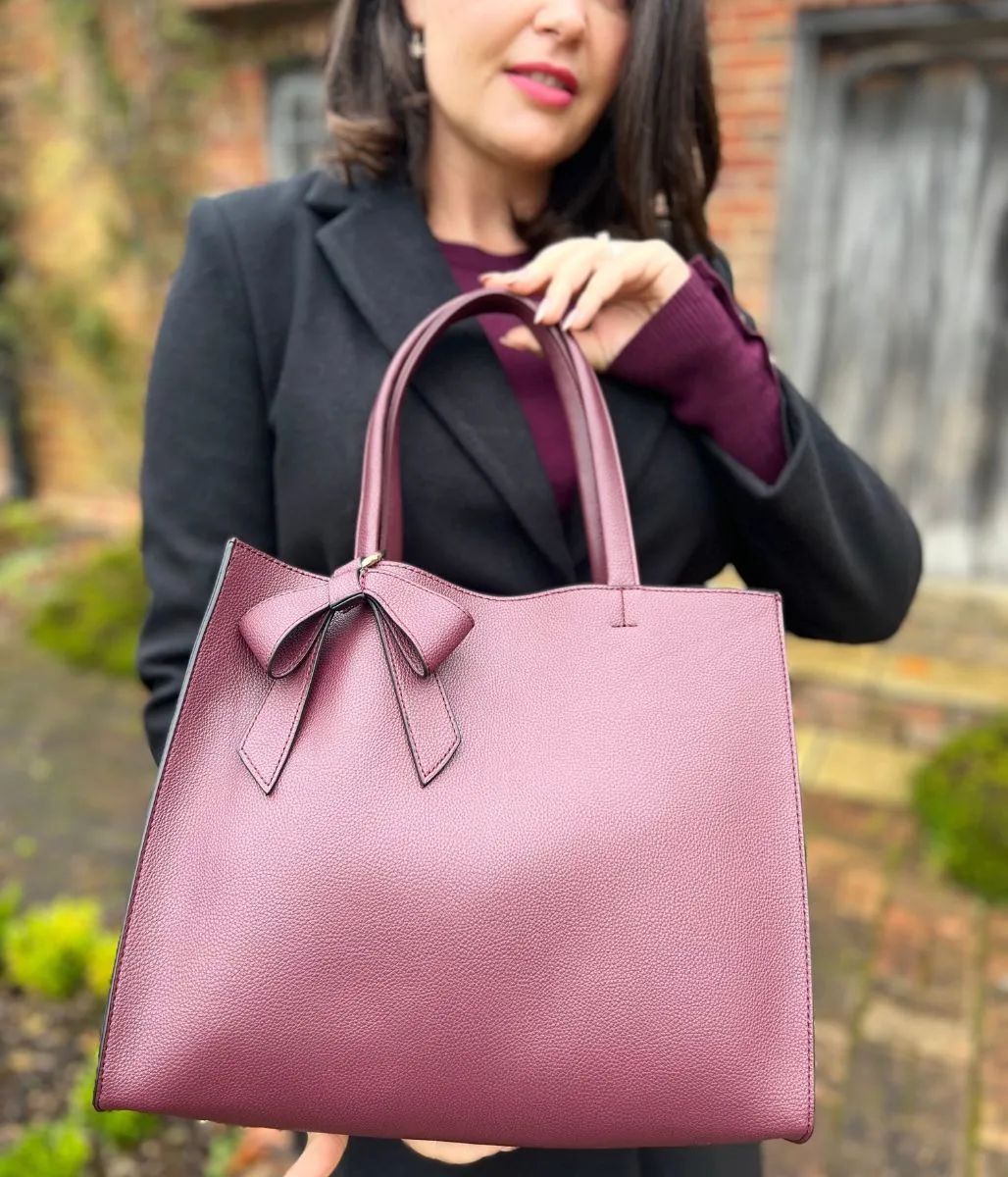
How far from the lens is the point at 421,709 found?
2.77ft

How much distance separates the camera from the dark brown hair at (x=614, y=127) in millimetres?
1199

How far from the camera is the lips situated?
3.71 feet

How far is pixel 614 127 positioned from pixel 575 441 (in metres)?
0.51

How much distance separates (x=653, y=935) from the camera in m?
0.82

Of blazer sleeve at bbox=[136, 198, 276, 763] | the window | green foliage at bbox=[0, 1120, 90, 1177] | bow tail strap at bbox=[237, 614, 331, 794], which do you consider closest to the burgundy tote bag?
bow tail strap at bbox=[237, 614, 331, 794]

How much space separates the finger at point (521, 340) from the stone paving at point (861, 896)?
6.16 feet

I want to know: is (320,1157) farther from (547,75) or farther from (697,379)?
(547,75)

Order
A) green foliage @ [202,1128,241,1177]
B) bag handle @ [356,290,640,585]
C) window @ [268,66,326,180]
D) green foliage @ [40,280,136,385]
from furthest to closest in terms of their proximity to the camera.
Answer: green foliage @ [40,280,136,385] < window @ [268,66,326,180] < green foliage @ [202,1128,241,1177] < bag handle @ [356,290,640,585]

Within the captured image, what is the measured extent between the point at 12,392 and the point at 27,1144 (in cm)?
510

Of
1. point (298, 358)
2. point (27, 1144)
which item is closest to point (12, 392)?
point (27, 1144)

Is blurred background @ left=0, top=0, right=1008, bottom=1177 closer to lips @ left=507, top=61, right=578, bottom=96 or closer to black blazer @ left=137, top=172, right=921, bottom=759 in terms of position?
black blazer @ left=137, top=172, right=921, bottom=759

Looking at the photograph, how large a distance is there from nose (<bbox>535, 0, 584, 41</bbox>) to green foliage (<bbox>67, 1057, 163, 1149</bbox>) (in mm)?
2136

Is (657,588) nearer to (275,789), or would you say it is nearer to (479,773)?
(479,773)

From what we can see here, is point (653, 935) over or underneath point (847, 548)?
underneath
